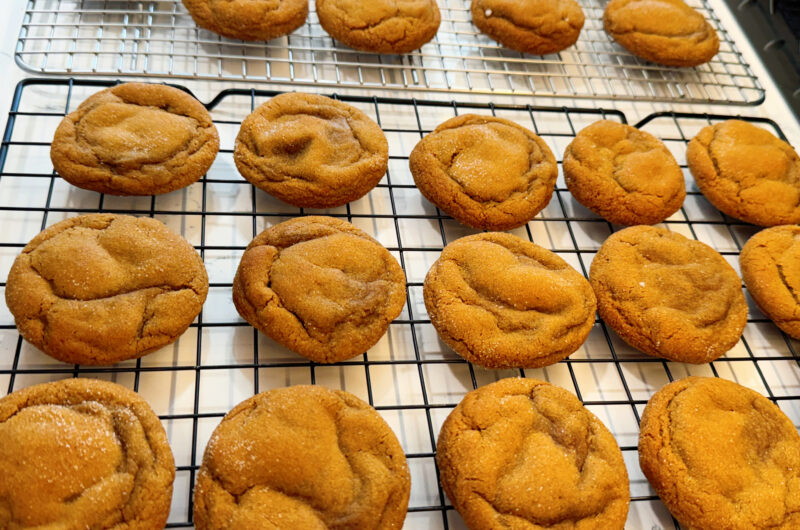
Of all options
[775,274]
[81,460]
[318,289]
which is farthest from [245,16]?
[775,274]

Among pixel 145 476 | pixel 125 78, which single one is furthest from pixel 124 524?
pixel 125 78

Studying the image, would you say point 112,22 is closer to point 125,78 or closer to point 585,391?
point 125,78

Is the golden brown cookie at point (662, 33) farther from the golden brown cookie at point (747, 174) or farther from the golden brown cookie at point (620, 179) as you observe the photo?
the golden brown cookie at point (620, 179)

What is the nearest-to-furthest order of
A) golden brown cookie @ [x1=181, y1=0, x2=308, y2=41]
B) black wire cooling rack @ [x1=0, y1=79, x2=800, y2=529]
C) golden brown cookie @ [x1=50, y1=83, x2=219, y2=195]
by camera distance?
1. black wire cooling rack @ [x1=0, y1=79, x2=800, y2=529]
2. golden brown cookie @ [x1=50, y1=83, x2=219, y2=195]
3. golden brown cookie @ [x1=181, y1=0, x2=308, y2=41]

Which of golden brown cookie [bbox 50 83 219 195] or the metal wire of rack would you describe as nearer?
golden brown cookie [bbox 50 83 219 195]

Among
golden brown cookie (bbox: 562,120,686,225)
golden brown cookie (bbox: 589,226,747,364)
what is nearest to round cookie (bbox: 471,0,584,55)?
golden brown cookie (bbox: 562,120,686,225)

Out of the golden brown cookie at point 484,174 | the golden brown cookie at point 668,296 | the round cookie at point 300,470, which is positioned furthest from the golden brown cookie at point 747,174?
the round cookie at point 300,470

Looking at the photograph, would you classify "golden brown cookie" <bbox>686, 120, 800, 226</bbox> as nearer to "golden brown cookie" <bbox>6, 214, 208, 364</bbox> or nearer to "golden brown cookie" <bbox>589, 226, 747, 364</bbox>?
"golden brown cookie" <bbox>589, 226, 747, 364</bbox>
